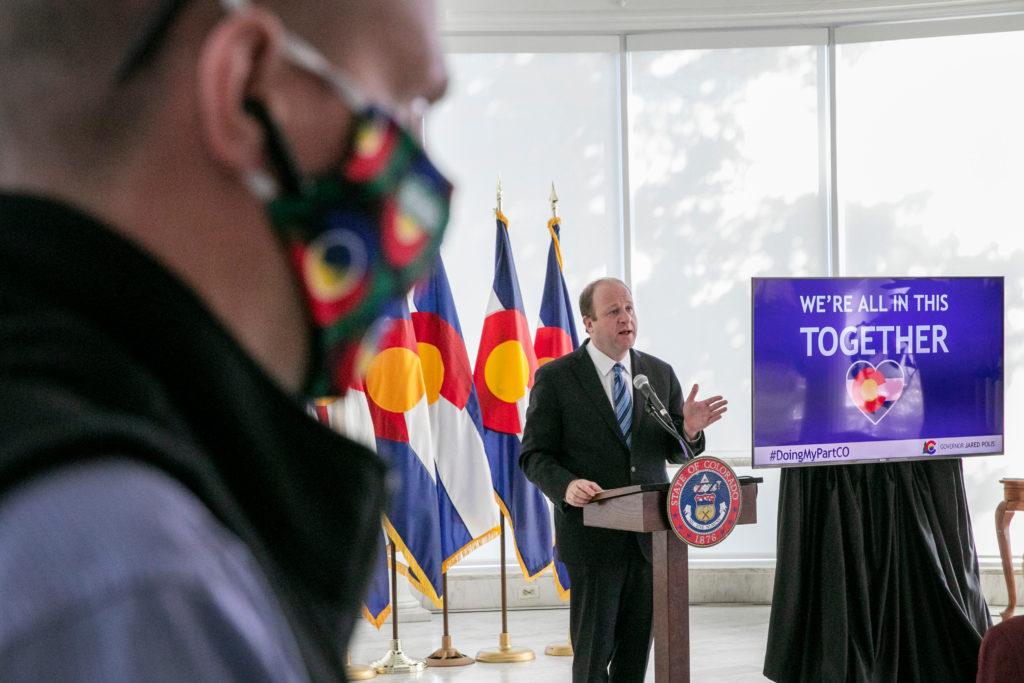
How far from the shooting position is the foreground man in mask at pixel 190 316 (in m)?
0.26

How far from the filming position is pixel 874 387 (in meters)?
4.55

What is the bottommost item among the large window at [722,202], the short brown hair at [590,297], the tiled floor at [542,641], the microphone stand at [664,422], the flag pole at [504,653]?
the tiled floor at [542,641]

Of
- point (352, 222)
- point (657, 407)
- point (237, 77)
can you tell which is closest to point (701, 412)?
point (657, 407)

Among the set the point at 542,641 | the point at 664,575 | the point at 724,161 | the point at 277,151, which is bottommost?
the point at 542,641

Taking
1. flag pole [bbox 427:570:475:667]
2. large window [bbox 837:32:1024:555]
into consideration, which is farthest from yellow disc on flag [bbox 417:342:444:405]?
large window [bbox 837:32:1024:555]

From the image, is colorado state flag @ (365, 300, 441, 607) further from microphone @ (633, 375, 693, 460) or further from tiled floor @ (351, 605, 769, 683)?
microphone @ (633, 375, 693, 460)

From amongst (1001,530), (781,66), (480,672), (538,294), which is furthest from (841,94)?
(480,672)

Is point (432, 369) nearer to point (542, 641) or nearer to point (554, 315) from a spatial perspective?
point (554, 315)

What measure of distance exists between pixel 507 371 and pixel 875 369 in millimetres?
2074

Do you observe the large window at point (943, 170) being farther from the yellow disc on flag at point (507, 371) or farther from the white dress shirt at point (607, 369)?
the white dress shirt at point (607, 369)

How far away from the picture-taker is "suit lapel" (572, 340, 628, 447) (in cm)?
431

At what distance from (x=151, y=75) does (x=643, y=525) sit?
327cm

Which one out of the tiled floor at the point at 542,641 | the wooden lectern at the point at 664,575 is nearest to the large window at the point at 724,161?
the tiled floor at the point at 542,641

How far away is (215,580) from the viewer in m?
A: 0.27
